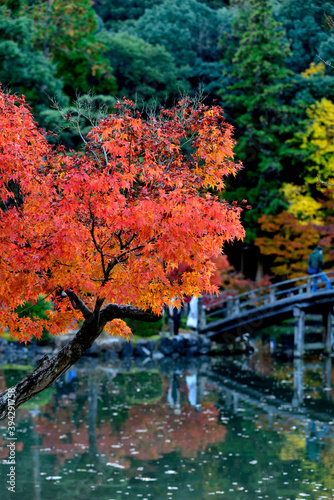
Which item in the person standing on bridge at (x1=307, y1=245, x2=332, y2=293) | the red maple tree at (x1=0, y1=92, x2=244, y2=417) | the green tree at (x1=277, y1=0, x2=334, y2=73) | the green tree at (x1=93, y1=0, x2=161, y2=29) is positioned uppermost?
the green tree at (x1=93, y1=0, x2=161, y2=29)

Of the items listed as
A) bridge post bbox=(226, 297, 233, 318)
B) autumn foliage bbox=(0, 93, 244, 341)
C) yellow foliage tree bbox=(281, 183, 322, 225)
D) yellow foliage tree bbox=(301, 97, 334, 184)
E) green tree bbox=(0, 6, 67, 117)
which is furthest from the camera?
yellow foliage tree bbox=(301, 97, 334, 184)

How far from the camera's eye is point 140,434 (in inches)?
527

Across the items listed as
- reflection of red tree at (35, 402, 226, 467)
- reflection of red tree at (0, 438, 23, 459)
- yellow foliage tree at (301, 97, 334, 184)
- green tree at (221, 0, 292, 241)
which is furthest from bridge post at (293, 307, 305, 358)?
reflection of red tree at (0, 438, 23, 459)

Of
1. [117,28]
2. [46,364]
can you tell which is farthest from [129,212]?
[117,28]

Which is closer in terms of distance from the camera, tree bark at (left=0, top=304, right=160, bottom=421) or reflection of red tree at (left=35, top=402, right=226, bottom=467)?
tree bark at (left=0, top=304, right=160, bottom=421)

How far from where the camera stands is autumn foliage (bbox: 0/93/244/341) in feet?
23.6

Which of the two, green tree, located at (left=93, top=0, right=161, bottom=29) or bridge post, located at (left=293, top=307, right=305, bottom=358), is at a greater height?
green tree, located at (left=93, top=0, right=161, bottom=29)

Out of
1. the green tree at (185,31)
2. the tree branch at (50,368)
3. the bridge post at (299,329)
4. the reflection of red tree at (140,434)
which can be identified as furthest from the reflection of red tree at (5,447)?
the green tree at (185,31)

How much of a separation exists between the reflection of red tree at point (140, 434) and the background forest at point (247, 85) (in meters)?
13.6

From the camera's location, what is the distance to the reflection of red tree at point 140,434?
483 inches

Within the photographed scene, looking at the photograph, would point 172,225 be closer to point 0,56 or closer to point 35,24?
point 0,56

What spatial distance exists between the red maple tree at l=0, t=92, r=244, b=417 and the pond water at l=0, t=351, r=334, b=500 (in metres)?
3.46

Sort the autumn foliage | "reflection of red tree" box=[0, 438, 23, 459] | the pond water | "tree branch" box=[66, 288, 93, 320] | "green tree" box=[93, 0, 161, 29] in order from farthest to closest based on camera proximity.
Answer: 1. "green tree" box=[93, 0, 161, 29]
2. "reflection of red tree" box=[0, 438, 23, 459]
3. the pond water
4. "tree branch" box=[66, 288, 93, 320]
5. the autumn foliage

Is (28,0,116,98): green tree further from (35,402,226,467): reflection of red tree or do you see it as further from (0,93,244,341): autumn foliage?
(0,93,244,341): autumn foliage
